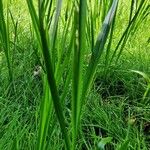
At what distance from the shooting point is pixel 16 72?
1.80m

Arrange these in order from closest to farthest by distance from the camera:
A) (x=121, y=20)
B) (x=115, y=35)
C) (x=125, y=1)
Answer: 1. (x=115, y=35)
2. (x=121, y=20)
3. (x=125, y=1)

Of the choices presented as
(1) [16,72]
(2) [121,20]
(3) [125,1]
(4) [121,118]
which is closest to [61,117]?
(4) [121,118]

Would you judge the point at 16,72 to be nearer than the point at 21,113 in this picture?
No

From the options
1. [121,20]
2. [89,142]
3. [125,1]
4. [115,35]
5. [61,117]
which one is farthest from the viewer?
[125,1]

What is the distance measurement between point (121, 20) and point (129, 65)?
2.66 ft

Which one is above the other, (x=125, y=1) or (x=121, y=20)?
(x=125, y=1)

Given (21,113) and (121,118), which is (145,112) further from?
(21,113)

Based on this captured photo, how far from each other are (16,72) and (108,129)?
23.3 inches

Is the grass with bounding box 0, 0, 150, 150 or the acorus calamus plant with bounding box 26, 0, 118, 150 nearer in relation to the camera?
the acorus calamus plant with bounding box 26, 0, 118, 150

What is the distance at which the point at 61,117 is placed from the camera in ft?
2.39

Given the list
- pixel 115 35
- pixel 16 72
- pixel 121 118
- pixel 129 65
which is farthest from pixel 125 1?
pixel 121 118

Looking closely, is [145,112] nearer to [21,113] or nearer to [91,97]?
[91,97]

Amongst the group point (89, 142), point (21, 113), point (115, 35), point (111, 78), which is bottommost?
point (89, 142)

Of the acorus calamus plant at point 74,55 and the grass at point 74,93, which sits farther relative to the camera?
the grass at point 74,93
